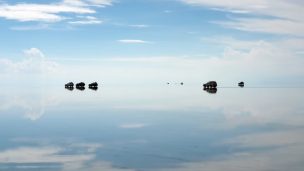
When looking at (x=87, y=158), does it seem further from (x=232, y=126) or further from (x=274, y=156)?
(x=232, y=126)

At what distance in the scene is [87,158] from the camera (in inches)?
1462

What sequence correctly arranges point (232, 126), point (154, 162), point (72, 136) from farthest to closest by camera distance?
point (232, 126), point (72, 136), point (154, 162)

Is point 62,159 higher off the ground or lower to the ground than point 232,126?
lower

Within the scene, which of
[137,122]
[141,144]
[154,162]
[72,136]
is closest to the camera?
[154,162]

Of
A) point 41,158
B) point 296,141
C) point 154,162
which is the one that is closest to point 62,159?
point 41,158

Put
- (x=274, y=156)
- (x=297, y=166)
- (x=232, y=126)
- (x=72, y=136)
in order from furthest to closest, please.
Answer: (x=232, y=126), (x=72, y=136), (x=274, y=156), (x=297, y=166)

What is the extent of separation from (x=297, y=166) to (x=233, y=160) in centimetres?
513

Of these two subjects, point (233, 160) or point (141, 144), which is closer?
point (233, 160)

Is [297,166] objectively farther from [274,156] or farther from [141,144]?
[141,144]

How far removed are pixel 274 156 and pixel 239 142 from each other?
28.0ft

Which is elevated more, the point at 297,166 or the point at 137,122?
the point at 137,122

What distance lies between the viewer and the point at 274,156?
37875 millimetres

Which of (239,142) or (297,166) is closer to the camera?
(297,166)

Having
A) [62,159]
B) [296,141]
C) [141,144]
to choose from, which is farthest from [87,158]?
[296,141]
